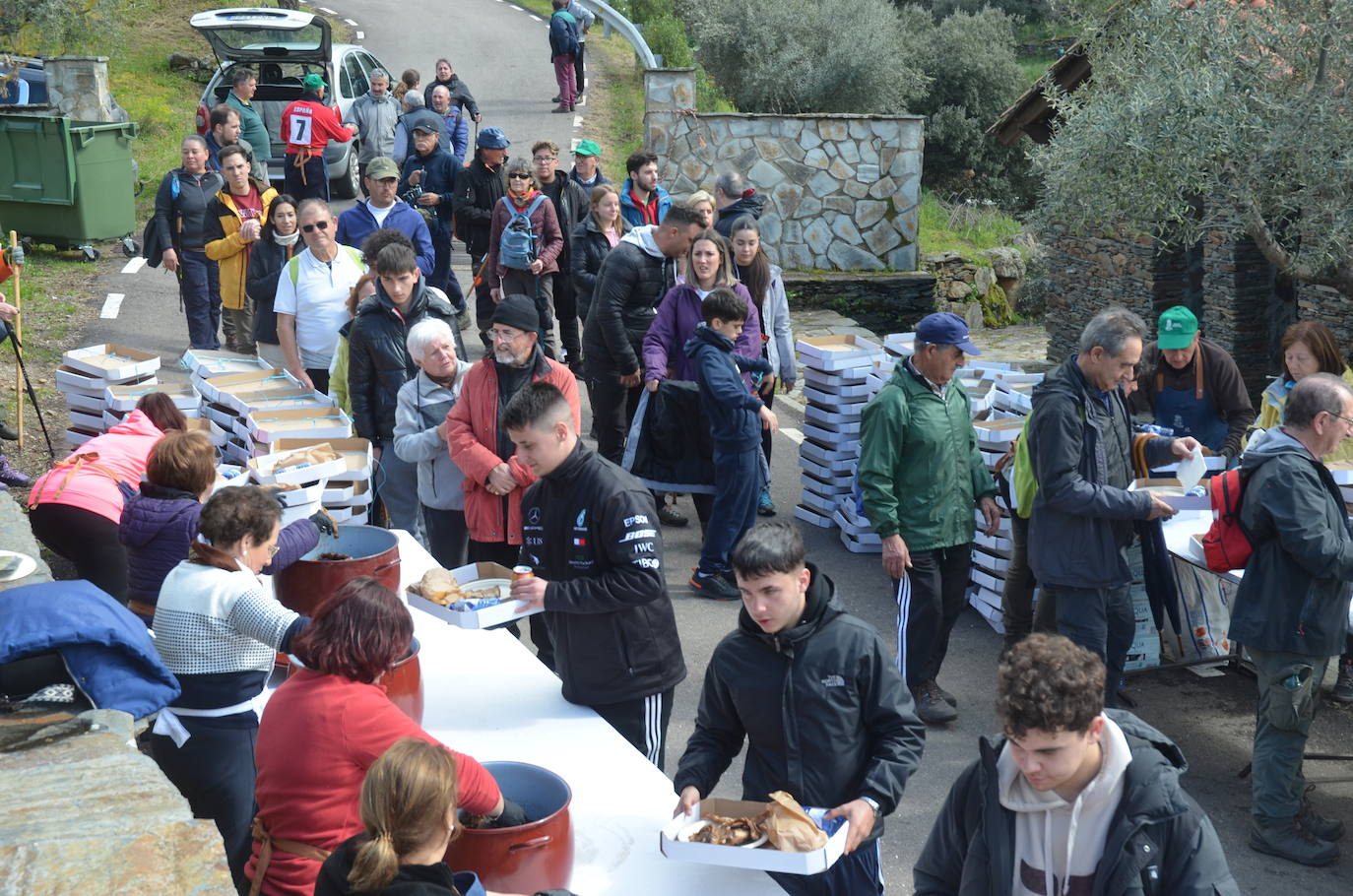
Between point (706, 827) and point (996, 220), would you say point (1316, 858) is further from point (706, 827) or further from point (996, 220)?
point (996, 220)

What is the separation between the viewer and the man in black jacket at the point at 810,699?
369 cm

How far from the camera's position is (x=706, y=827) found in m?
3.42

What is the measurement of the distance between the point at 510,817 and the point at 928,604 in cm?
345

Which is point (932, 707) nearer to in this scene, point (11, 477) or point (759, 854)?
point (759, 854)

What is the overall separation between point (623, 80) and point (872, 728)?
79.9ft

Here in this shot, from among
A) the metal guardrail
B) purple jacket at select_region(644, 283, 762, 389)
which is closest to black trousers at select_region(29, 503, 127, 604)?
purple jacket at select_region(644, 283, 762, 389)

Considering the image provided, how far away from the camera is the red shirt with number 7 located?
45.3 feet

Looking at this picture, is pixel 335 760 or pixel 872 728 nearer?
pixel 335 760

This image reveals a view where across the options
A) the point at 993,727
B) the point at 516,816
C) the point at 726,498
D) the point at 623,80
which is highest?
the point at 623,80

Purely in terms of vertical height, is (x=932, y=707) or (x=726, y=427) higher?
(x=726, y=427)

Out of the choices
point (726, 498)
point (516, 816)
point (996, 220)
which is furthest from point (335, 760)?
point (996, 220)

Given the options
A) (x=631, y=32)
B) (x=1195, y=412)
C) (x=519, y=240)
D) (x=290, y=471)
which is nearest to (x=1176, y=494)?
(x=1195, y=412)

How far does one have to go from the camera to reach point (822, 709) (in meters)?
3.70

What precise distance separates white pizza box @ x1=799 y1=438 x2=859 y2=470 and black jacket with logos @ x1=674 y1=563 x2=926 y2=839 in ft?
18.1
